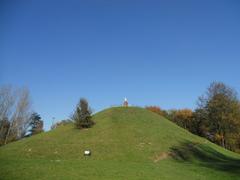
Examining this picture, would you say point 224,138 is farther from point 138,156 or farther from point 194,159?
point 138,156

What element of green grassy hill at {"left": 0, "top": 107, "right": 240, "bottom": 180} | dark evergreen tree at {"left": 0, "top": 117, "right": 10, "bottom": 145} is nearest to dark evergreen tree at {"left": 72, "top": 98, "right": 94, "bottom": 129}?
green grassy hill at {"left": 0, "top": 107, "right": 240, "bottom": 180}

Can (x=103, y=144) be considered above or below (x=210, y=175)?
above

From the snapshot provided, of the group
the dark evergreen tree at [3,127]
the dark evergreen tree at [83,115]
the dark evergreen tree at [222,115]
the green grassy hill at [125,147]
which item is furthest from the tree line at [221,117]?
the dark evergreen tree at [3,127]

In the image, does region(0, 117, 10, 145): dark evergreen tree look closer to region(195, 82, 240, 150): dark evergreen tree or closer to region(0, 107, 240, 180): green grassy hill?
region(0, 107, 240, 180): green grassy hill

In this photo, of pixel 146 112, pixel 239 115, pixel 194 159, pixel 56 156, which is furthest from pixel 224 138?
pixel 56 156

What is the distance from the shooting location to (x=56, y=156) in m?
28.2

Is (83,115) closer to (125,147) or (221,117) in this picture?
(125,147)

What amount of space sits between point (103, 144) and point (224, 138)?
123ft

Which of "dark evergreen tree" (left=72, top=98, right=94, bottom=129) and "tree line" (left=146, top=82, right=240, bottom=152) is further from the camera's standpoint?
"tree line" (left=146, top=82, right=240, bottom=152)

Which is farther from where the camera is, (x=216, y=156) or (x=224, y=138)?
(x=224, y=138)

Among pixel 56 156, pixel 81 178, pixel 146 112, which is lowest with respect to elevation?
pixel 81 178

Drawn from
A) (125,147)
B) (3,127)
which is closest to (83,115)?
(125,147)

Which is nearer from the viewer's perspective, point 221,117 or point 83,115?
point 83,115

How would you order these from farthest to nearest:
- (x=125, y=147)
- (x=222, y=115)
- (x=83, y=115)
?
1. (x=222, y=115)
2. (x=83, y=115)
3. (x=125, y=147)
